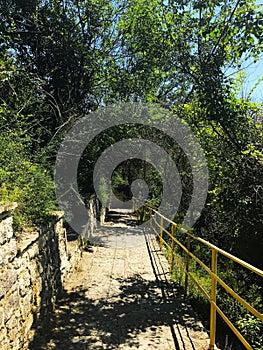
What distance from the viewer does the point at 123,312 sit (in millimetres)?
4324

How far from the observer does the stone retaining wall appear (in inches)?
107

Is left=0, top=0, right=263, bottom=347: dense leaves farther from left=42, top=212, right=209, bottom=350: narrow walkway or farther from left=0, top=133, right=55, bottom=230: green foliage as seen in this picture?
left=42, top=212, right=209, bottom=350: narrow walkway

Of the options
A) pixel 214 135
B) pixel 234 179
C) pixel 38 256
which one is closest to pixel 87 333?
pixel 38 256

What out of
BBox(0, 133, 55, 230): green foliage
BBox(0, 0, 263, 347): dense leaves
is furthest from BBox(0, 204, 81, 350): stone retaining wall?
BBox(0, 0, 263, 347): dense leaves

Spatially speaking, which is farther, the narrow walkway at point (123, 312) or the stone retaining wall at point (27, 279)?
the narrow walkway at point (123, 312)

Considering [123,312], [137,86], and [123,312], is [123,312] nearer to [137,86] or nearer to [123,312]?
[123,312]

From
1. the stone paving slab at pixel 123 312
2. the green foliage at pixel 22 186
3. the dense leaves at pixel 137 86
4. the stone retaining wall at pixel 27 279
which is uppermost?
the dense leaves at pixel 137 86

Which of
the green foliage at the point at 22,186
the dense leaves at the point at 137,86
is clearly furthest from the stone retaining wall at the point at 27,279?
the dense leaves at the point at 137,86

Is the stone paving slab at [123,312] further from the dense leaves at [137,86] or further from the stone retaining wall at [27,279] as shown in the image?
the dense leaves at [137,86]

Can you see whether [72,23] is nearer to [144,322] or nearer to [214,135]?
[214,135]

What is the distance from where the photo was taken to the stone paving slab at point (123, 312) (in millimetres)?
3477

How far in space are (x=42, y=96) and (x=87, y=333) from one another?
19.7 ft

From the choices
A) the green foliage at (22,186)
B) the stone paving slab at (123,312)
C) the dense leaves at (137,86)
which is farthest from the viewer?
the dense leaves at (137,86)

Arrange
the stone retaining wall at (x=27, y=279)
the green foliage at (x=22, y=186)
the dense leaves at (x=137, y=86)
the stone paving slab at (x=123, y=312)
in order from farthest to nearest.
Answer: the dense leaves at (x=137, y=86) < the green foliage at (x=22, y=186) < the stone paving slab at (x=123, y=312) < the stone retaining wall at (x=27, y=279)
